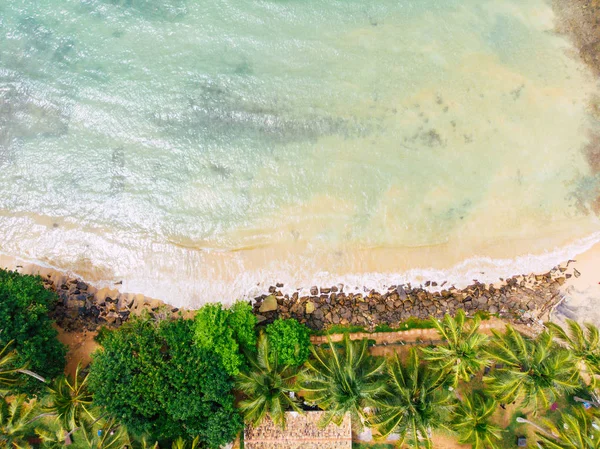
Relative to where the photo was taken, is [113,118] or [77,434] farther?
[113,118]

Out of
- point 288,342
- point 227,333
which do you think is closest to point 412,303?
point 288,342

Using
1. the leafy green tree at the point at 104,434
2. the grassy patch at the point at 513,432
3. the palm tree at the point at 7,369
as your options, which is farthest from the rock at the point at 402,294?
the palm tree at the point at 7,369

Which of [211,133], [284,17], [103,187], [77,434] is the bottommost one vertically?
[77,434]

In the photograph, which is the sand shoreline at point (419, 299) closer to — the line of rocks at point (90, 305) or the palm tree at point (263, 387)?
the line of rocks at point (90, 305)

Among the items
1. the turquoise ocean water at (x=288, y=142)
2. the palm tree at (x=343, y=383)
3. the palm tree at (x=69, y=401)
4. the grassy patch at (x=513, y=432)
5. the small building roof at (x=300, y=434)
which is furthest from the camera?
the turquoise ocean water at (x=288, y=142)

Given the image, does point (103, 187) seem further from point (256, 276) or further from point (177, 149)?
point (256, 276)

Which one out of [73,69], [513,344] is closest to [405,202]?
[513,344]
